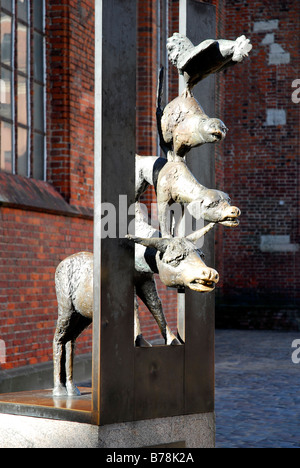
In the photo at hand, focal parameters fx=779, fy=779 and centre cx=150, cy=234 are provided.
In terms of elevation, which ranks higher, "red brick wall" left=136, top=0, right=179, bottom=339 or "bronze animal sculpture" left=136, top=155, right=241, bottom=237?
"red brick wall" left=136, top=0, right=179, bottom=339

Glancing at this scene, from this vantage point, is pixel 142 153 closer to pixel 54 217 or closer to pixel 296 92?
pixel 54 217

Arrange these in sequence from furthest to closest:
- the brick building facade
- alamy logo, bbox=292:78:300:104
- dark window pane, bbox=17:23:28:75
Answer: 1. alamy logo, bbox=292:78:300:104
2. dark window pane, bbox=17:23:28:75
3. the brick building facade

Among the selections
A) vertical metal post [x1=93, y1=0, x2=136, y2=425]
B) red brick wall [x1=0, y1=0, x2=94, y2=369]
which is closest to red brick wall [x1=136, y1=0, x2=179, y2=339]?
red brick wall [x1=0, y1=0, x2=94, y2=369]

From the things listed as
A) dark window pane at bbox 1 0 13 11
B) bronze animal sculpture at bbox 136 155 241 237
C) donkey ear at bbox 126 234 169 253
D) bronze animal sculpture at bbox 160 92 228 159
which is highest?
dark window pane at bbox 1 0 13 11

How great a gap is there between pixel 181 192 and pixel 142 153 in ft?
27.2

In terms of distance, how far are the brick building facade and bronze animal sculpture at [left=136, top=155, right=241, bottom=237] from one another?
4275 millimetres

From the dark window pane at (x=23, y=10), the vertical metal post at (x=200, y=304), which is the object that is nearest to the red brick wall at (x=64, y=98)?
the dark window pane at (x=23, y=10)

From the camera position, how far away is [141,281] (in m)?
3.24

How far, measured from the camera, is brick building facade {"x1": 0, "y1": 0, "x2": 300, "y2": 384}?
8.11 metres

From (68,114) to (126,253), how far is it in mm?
6245

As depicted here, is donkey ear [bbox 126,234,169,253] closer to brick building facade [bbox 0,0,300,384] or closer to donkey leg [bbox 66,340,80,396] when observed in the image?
donkey leg [bbox 66,340,80,396]

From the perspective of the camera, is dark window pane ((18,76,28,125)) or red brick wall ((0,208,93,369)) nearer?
red brick wall ((0,208,93,369))

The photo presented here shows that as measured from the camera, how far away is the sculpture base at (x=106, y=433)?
3041 millimetres

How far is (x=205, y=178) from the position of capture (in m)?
3.59
